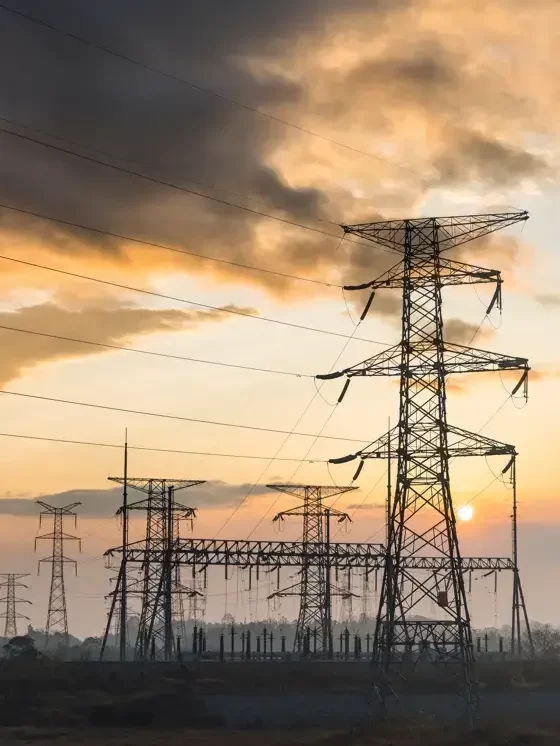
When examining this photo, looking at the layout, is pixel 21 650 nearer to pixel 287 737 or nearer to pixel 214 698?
pixel 214 698

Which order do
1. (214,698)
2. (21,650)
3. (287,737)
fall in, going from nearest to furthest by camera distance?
(287,737) < (214,698) < (21,650)

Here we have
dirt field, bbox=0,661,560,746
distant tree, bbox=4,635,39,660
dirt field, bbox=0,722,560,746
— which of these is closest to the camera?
dirt field, bbox=0,722,560,746

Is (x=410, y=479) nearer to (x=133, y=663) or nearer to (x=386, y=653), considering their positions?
(x=386, y=653)

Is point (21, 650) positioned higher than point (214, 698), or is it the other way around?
point (21, 650)

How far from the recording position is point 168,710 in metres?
70.5

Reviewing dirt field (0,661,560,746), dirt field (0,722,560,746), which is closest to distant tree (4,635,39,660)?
dirt field (0,661,560,746)

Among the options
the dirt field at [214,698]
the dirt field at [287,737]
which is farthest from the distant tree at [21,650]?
the dirt field at [287,737]

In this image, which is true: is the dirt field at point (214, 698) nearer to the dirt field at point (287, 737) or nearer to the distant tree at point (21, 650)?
the dirt field at point (287, 737)

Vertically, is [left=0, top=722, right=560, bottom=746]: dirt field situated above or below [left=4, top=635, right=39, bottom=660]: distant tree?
below

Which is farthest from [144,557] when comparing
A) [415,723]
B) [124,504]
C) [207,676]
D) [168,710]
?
[415,723]

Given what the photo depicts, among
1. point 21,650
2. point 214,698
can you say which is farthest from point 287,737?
point 21,650

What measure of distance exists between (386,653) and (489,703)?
26.1 metres

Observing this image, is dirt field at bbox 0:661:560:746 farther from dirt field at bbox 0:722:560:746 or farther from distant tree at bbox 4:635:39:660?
distant tree at bbox 4:635:39:660

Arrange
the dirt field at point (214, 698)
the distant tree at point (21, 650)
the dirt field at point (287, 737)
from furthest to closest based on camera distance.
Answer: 1. the distant tree at point (21, 650)
2. the dirt field at point (214, 698)
3. the dirt field at point (287, 737)
